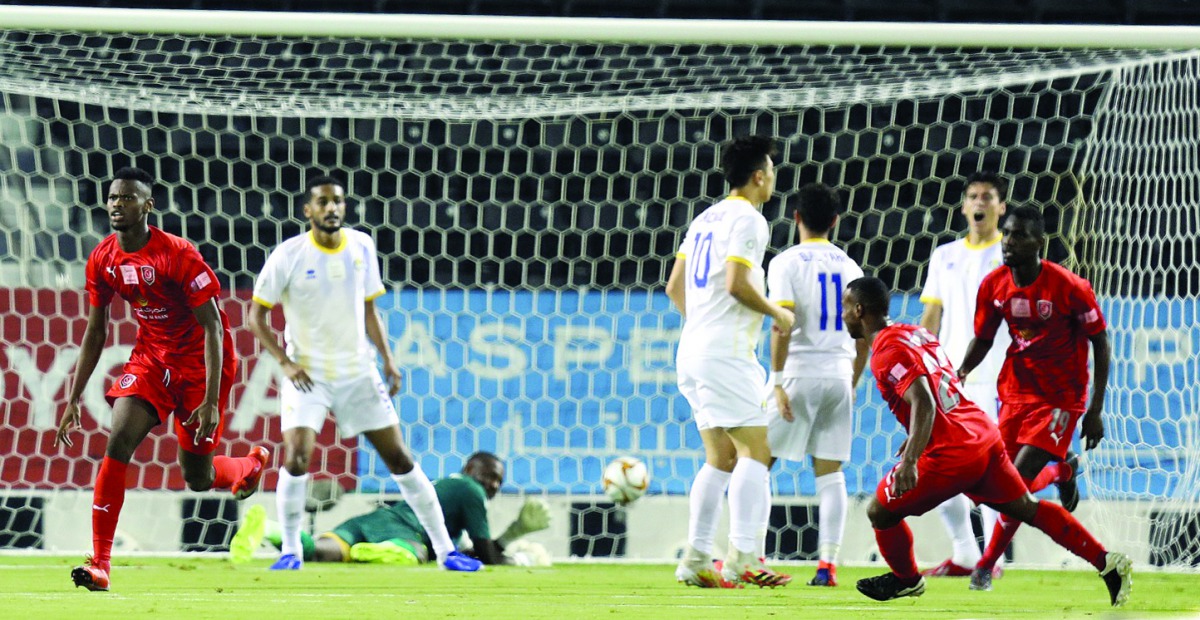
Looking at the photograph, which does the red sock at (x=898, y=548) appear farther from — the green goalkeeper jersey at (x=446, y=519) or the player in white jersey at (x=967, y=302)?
the green goalkeeper jersey at (x=446, y=519)

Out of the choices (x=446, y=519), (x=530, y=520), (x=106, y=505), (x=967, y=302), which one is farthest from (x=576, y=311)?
(x=106, y=505)

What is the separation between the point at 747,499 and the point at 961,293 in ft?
5.86

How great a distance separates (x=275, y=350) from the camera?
20.9 ft

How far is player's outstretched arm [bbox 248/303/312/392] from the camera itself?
6.38 meters

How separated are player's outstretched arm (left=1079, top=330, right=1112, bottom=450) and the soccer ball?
7.66 feet

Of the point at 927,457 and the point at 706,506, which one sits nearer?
the point at 927,457

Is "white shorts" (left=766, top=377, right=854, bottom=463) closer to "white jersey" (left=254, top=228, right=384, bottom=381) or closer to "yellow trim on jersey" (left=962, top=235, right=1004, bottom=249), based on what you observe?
"yellow trim on jersey" (left=962, top=235, right=1004, bottom=249)

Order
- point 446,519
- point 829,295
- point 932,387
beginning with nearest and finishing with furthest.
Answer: point 932,387 → point 829,295 → point 446,519

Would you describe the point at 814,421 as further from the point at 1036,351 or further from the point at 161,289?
the point at 161,289

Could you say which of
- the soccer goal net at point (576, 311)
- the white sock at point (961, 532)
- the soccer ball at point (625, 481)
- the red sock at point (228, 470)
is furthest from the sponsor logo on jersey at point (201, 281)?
the white sock at point (961, 532)

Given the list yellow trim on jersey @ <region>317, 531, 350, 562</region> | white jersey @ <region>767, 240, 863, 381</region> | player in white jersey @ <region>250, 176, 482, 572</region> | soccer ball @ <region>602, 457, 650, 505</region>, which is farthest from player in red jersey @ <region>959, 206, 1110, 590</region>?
yellow trim on jersey @ <region>317, 531, 350, 562</region>

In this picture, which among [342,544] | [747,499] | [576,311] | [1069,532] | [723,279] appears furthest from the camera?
[576,311]

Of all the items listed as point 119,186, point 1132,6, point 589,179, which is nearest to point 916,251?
point 589,179

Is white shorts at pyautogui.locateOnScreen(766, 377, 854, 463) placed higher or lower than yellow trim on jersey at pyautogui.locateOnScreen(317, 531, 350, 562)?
higher
